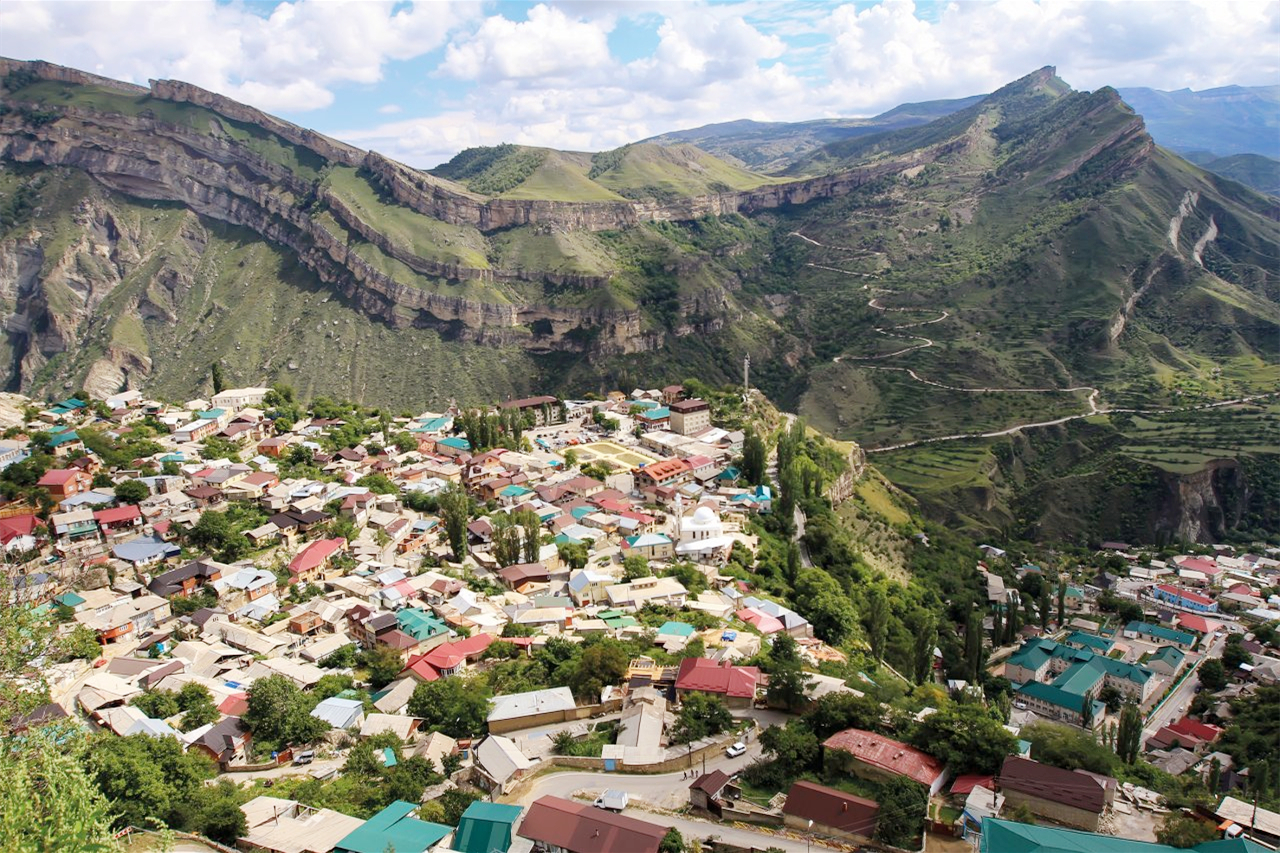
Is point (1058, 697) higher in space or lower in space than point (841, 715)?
lower

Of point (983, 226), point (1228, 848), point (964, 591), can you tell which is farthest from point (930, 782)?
→ point (983, 226)

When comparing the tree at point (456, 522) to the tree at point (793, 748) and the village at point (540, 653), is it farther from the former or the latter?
the tree at point (793, 748)

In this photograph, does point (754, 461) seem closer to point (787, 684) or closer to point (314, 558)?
point (314, 558)

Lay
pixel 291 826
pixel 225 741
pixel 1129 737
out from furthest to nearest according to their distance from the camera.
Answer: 1. pixel 1129 737
2. pixel 225 741
3. pixel 291 826

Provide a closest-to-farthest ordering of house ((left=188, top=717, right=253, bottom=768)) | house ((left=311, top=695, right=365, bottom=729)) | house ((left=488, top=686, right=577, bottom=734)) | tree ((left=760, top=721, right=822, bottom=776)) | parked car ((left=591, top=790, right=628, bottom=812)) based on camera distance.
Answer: parked car ((left=591, top=790, right=628, bottom=812))
tree ((left=760, top=721, right=822, bottom=776))
house ((left=188, top=717, right=253, bottom=768))
house ((left=488, top=686, right=577, bottom=734))
house ((left=311, top=695, right=365, bottom=729))

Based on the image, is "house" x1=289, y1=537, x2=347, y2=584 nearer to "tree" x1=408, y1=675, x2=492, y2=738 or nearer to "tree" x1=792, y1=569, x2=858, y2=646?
"tree" x1=408, y1=675, x2=492, y2=738

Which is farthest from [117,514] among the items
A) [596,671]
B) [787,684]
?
[787,684]

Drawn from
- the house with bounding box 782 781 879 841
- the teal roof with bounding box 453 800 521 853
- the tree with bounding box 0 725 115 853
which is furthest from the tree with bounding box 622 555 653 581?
the tree with bounding box 0 725 115 853
